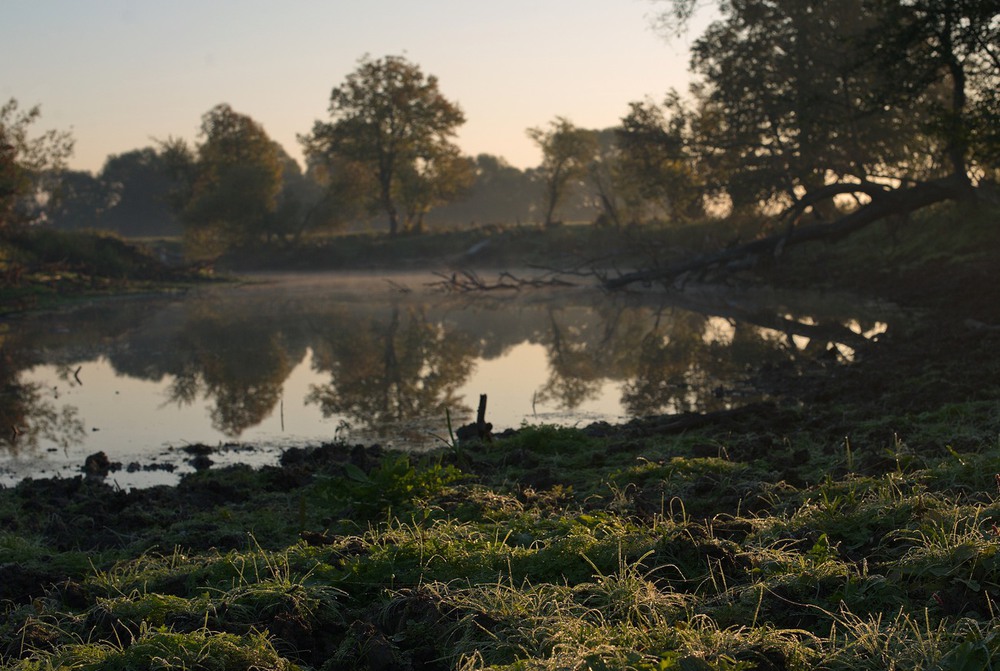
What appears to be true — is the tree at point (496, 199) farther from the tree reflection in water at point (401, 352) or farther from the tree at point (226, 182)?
the tree reflection in water at point (401, 352)

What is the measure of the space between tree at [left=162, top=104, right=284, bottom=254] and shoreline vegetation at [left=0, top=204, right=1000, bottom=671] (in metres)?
52.2

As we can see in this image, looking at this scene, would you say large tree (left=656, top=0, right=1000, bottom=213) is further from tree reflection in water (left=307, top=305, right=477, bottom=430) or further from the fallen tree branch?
tree reflection in water (left=307, top=305, right=477, bottom=430)

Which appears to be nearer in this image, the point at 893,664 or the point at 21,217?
the point at 893,664

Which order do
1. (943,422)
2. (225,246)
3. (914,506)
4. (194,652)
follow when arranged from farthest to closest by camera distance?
(225,246) < (943,422) < (914,506) < (194,652)

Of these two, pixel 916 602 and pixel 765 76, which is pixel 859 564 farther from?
pixel 765 76

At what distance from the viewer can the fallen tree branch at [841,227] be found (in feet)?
78.2

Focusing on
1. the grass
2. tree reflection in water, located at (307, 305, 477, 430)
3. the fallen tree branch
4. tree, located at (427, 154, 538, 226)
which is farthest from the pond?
tree, located at (427, 154, 538, 226)

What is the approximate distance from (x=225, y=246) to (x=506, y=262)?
1846 centimetres

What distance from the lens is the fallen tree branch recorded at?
78.2 feet

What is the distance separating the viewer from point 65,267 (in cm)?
3303

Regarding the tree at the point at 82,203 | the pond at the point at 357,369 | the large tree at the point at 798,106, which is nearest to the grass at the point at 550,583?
the pond at the point at 357,369

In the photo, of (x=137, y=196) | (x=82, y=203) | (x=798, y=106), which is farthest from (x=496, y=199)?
(x=798, y=106)

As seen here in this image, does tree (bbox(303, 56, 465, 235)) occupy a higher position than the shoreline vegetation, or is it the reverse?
tree (bbox(303, 56, 465, 235))

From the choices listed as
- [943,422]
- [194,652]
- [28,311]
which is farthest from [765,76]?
[194,652]
